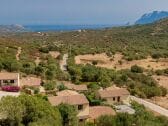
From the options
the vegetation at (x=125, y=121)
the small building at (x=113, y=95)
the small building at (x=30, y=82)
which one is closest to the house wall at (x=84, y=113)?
the vegetation at (x=125, y=121)

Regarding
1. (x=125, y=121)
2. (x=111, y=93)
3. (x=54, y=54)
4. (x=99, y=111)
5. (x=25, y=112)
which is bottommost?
(x=54, y=54)

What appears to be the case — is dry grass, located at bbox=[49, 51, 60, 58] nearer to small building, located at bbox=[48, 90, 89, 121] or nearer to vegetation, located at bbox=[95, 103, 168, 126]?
small building, located at bbox=[48, 90, 89, 121]

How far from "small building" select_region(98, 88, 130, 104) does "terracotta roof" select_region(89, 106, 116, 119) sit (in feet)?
15.1

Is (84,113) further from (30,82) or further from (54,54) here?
(54,54)

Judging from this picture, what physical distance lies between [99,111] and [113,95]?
7093 millimetres

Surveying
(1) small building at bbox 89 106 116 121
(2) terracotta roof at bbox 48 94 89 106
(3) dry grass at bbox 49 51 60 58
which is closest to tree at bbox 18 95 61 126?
(2) terracotta roof at bbox 48 94 89 106

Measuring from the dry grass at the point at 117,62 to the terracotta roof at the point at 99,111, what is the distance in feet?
116

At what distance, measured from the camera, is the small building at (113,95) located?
3803 cm

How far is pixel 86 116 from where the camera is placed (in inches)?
1197

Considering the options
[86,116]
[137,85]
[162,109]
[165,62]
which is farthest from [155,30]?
[86,116]

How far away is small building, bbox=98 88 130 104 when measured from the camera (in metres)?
38.0

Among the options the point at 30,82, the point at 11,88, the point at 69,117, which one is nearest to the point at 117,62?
the point at 30,82

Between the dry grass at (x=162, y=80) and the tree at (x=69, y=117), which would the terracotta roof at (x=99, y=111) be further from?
the dry grass at (x=162, y=80)

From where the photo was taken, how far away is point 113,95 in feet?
127
